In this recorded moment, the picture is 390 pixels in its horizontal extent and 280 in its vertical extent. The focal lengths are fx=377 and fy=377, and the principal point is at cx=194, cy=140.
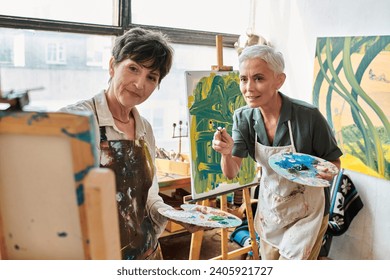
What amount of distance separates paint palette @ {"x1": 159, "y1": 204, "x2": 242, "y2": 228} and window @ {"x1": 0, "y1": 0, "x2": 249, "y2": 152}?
599 mm

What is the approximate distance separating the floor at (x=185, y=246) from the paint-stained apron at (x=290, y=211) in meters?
0.69

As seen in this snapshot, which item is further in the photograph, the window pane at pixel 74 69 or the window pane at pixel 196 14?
the window pane at pixel 196 14

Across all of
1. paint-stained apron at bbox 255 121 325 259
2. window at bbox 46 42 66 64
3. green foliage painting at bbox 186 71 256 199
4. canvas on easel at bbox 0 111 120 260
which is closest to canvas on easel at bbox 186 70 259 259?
green foliage painting at bbox 186 71 256 199

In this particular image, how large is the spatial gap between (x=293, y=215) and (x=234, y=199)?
0.93 meters

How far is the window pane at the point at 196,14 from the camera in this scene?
7.09 ft

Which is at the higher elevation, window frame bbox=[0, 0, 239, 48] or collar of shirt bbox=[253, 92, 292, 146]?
window frame bbox=[0, 0, 239, 48]

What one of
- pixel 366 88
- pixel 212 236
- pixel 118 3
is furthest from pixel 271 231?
pixel 118 3

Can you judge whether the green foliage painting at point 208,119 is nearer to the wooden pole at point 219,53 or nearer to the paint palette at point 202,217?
the wooden pole at point 219,53

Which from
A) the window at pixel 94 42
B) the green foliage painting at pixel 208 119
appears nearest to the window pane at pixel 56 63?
the window at pixel 94 42

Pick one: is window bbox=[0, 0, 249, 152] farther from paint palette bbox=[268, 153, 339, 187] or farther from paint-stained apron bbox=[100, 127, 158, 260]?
paint palette bbox=[268, 153, 339, 187]

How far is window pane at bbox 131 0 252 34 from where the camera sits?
216 centimetres

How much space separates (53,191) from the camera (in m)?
0.53

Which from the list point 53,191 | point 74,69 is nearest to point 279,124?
point 53,191

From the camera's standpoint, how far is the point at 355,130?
1993 millimetres
